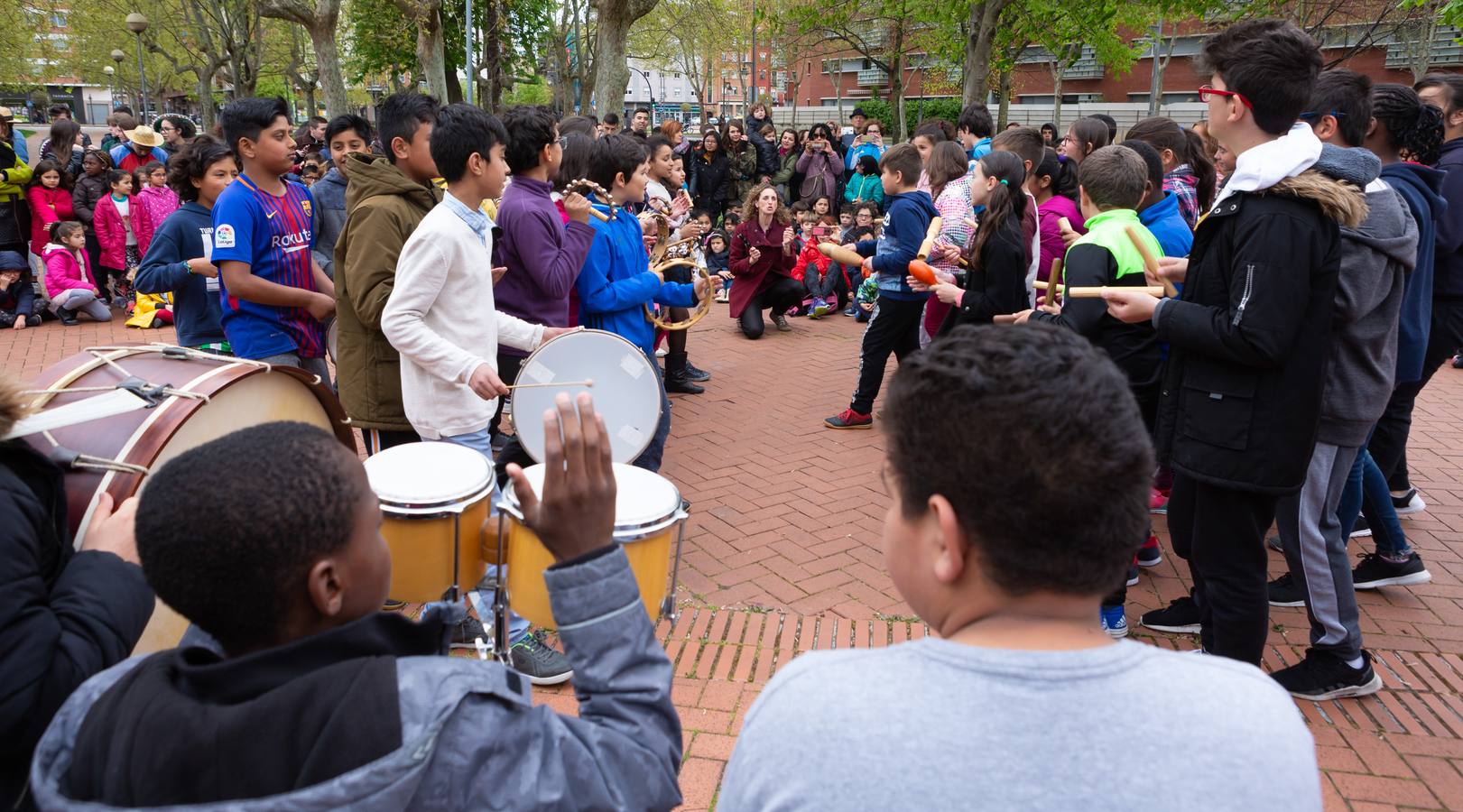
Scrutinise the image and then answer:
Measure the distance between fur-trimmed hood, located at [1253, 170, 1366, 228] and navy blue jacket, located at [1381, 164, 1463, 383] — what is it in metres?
1.36

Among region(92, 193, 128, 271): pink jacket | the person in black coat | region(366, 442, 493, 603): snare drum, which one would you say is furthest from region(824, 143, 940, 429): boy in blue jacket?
region(92, 193, 128, 271): pink jacket

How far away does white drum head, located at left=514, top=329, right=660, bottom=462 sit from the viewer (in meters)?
3.47

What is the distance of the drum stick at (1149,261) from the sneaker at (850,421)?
3030 mm

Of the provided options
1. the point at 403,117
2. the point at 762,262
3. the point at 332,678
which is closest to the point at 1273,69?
the point at 332,678

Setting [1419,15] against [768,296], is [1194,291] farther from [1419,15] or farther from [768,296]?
[1419,15]

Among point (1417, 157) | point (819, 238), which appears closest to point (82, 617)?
point (1417, 157)

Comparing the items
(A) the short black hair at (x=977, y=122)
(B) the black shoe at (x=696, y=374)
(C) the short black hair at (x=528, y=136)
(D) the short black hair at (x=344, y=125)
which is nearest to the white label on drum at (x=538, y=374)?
(C) the short black hair at (x=528, y=136)

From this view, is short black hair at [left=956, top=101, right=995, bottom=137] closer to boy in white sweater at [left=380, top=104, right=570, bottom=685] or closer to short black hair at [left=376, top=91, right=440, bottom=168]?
short black hair at [left=376, top=91, right=440, bottom=168]

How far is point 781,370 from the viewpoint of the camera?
8289 mm

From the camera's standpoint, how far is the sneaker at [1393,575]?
4328 mm

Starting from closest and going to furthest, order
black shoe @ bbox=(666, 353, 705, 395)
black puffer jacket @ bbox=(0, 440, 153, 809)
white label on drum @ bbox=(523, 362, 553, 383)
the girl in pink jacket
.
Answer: black puffer jacket @ bbox=(0, 440, 153, 809) → white label on drum @ bbox=(523, 362, 553, 383) → black shoe @ bbox=(666, 353, 705, 395) → the girl in pink jacket

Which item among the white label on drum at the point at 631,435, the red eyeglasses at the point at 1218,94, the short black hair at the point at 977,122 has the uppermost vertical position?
the short black hair at the point at 977,122

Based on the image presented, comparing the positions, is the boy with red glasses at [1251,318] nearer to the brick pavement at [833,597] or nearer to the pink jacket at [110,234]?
the brick pavement at [833,597]

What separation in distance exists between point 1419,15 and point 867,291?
2141 centimetres
